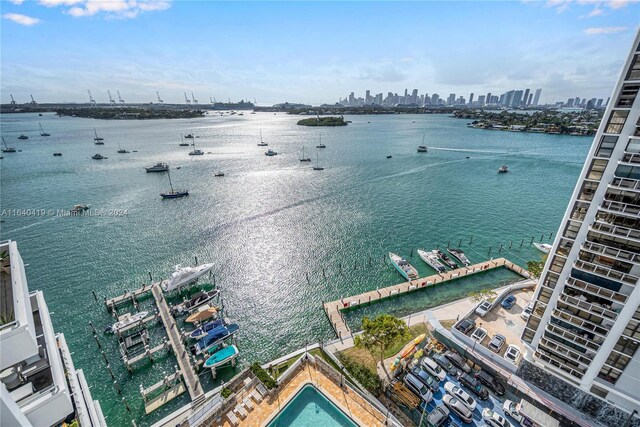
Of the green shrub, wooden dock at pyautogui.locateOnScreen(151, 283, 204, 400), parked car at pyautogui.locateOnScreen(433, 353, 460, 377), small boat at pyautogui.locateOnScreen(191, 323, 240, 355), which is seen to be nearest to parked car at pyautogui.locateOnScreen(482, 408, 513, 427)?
parked car at pyautogui.locateOnScreen(433, 353, 460, 377)

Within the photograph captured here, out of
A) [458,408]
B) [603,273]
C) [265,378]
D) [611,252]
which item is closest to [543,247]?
[603,273]

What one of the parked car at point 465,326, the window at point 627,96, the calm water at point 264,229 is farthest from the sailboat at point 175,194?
the window at point 627,96

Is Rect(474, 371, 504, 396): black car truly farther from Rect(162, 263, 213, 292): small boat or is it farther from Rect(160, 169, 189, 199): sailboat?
Rect(160, 169, 189, 199): sailboat

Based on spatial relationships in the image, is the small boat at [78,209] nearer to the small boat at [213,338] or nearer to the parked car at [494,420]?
the small boat at [213,338]

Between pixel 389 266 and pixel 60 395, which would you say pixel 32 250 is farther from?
pixel 389 266

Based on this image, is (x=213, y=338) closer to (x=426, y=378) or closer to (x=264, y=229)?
(x=426, y=378)

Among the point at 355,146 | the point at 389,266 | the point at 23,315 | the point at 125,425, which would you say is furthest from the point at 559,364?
the point at 355,146
